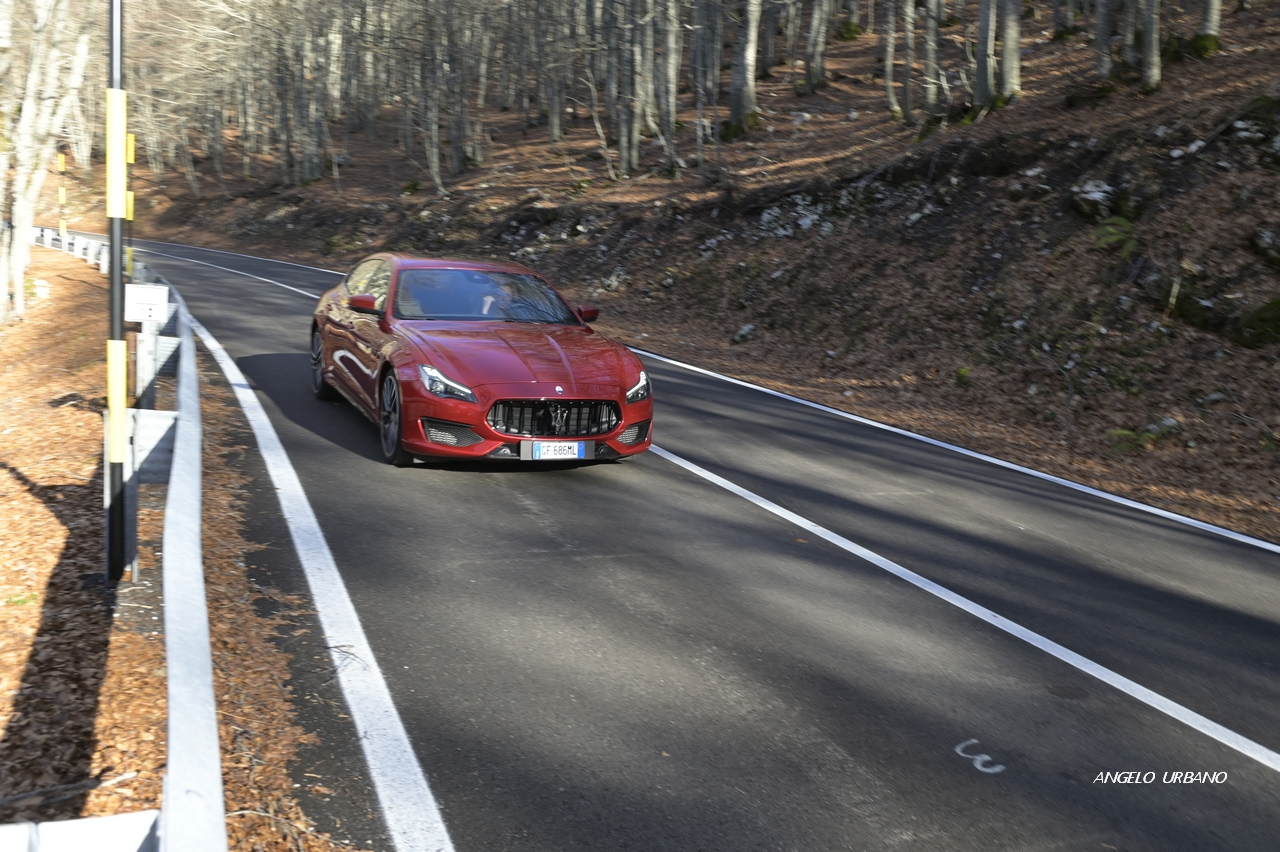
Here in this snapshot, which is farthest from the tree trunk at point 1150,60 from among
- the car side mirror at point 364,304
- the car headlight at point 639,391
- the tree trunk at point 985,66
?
the car side mirror at point 364,304

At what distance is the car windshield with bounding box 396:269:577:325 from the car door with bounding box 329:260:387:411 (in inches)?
23.2

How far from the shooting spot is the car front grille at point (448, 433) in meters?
7.92

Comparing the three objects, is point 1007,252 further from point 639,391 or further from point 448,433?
point 448,433

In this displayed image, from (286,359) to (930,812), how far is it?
11.2 metres

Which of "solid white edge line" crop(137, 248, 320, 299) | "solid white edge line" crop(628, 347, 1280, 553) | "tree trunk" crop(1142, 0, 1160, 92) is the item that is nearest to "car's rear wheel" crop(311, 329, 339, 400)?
"solid white edge line" crop(628, 347, 1280, 553)

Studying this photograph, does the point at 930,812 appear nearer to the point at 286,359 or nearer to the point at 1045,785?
the point at 1045,785

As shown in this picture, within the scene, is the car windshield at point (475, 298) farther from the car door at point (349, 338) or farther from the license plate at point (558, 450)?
the license plate at point (558, 450)

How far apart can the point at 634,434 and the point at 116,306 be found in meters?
4.19

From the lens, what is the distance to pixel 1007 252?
16328 millimetres

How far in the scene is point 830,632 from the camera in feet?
18.2

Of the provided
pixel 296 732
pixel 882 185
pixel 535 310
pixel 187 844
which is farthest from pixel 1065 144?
pixel 187 844

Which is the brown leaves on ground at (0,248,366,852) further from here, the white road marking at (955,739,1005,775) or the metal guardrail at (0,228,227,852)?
the white road marking at (955,739,1005,775)

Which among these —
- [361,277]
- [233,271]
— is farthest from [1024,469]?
[233,271]

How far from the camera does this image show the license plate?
8000 mm
